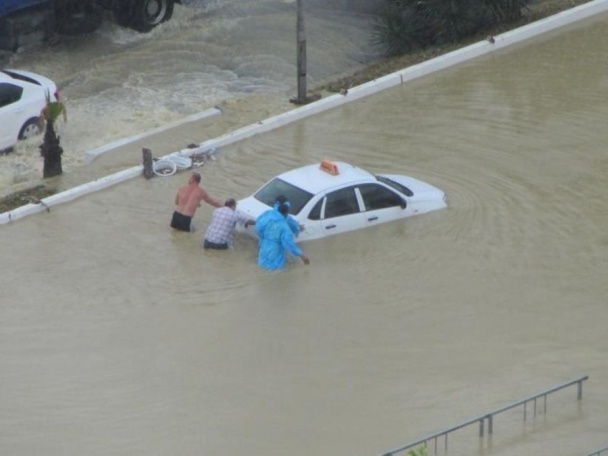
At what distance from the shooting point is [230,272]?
17.8 meters

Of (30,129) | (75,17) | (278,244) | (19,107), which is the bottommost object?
(30,129)

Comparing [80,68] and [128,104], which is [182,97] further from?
[80,68]

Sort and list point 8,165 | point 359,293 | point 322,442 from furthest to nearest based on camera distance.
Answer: point 8,165 → point 359,293 → point 322,442

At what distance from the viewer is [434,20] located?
89.0 ft

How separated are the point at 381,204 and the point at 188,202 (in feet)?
7.98

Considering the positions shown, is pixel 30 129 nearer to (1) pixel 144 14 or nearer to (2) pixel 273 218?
(1) pixel 144 14

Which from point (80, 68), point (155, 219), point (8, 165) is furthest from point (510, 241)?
point (80, 68)

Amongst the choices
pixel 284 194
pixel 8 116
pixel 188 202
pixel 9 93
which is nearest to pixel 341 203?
pixel 284 194

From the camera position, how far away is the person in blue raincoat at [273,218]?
17.6 metres

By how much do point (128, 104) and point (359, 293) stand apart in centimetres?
833

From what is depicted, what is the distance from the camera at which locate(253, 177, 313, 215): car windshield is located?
60.4ft

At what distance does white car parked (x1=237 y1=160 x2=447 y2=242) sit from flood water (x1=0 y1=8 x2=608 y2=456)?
258 mm

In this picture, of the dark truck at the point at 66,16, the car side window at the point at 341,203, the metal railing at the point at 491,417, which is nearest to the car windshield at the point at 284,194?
the car side window at the point at 341,203

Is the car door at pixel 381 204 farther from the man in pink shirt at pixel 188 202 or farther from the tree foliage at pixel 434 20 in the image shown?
the tree foliage at pixel 434 20
